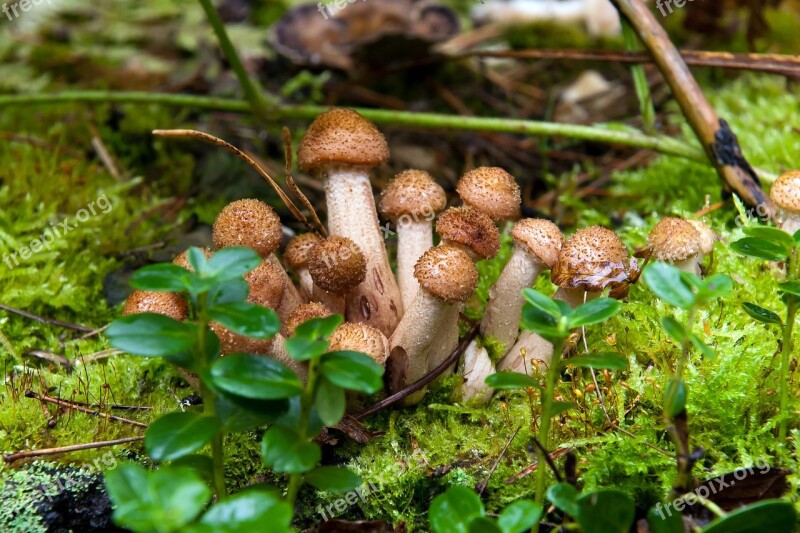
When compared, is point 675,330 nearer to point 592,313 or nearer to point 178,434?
point 592,313

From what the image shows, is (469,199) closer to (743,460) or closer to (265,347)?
(265,347)

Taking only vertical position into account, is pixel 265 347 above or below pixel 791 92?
above

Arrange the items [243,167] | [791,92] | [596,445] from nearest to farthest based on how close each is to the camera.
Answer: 1. [596,445]
2. [243,167]
3. [791,92]

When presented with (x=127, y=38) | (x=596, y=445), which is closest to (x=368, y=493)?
(x=596, y=445)

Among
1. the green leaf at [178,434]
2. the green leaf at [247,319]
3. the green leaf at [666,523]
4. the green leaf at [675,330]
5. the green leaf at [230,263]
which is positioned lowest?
the green leaf at [666,523]

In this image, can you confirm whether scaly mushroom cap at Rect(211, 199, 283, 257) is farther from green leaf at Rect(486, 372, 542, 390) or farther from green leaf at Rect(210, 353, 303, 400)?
green leaf at Rect(486, 372, 542, 390)

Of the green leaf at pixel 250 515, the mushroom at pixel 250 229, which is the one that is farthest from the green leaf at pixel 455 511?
the mushroom at pixel 250 229

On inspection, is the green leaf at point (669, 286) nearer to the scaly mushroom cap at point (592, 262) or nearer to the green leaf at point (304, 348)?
the scaly mushroom cap at point (592, 262)

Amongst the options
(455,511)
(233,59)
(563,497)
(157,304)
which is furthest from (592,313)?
Answer: (233,59)
